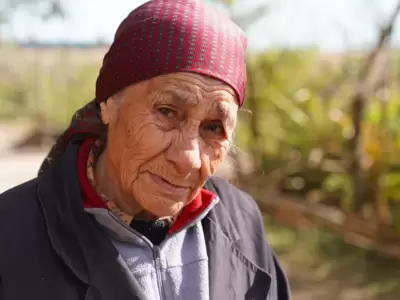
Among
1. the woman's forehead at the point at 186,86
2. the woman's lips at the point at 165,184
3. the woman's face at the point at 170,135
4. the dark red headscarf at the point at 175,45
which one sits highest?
the dark red headscarf at the point at 175,45

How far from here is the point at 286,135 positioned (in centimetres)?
563

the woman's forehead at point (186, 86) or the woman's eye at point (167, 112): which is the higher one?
the woman's forehead at point (186, 86)

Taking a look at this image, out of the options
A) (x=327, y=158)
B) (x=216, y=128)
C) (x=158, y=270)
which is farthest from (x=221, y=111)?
(x=327, y=158)

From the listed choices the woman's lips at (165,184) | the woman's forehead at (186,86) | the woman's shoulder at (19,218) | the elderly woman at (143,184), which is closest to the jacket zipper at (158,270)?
the elderly woman at (143,184)

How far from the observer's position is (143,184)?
1296 mm

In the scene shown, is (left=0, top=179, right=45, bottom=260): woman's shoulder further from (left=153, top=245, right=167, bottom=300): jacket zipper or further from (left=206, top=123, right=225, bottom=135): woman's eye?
(left=206, top=123, right=225, bottom=135): woman's eye

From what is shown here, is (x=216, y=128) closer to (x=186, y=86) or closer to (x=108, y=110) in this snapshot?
(x=186, y=86)

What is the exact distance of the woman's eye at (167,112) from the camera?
49.5 inches

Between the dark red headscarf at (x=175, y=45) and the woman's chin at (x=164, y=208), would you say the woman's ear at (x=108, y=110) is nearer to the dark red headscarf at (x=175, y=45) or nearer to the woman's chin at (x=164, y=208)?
the dark red headscarf at (x=175, y=45)

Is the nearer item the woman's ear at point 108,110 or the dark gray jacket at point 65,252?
the dark gray jacket at point 65,252

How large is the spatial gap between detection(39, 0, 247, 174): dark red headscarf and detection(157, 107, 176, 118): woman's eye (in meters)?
0.08

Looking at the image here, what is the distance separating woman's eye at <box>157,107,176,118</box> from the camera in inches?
49.5

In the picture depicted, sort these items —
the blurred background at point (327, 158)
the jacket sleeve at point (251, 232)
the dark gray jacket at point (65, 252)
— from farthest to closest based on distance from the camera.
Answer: the blurred background at point (327, 158)
the jacket sleeve at point (251, 232)
the dark gray jacket at point (65, 252)

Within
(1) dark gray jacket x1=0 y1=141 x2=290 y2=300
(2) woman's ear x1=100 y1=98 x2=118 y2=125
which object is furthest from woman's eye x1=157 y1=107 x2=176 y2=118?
(1) dark gray jacket x1=0 y1=141 x2=290 y2=300
